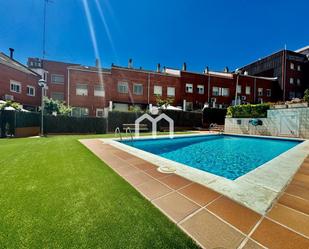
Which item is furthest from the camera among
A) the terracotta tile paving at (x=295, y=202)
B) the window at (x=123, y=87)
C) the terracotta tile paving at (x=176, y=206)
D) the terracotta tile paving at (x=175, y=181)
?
the window at (x=123, y=87)

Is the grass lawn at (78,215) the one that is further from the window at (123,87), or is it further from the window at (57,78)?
the window at (57,78)

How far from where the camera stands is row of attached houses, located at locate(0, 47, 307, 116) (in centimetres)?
2294

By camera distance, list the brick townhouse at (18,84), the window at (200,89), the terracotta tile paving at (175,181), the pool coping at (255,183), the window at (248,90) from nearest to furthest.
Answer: the pool coping at (255,183), the terracotta tile paving at (175,181), the brick townhouse at (18,84), the window at (200,89), the window at (248,90)

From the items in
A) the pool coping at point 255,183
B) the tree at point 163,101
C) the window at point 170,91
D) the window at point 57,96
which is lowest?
the pool coping at point 255,183

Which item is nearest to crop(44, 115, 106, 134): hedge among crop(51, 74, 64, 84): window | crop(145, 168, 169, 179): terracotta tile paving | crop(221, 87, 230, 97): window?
crop(51, 74, 64, 84): window

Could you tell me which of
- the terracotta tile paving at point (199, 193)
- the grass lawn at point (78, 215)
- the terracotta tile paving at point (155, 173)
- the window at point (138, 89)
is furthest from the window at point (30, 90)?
the terracotta tile paving at point (199, 193)

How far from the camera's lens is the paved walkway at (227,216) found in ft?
6.30

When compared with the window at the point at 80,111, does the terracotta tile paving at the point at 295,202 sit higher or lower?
lower

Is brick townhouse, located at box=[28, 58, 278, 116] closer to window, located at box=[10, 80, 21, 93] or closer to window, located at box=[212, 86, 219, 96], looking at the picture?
window, located at box=[212, 86, 219, 96]

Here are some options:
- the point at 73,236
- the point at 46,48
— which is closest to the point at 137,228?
the point at 73,236

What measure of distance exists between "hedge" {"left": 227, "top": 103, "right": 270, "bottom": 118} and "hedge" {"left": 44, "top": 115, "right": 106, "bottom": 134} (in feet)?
44.9

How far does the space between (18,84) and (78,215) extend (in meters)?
25.5

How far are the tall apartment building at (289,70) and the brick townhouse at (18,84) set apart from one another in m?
41.3

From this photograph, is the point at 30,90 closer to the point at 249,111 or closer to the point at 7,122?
the point at 7,122
